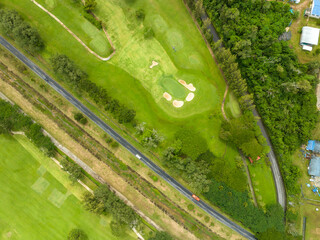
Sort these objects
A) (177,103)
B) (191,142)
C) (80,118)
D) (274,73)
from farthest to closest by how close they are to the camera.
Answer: (177,103), (274,73), (80,118), (191,142)

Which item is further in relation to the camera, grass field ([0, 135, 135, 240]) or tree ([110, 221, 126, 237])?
grass field ([0, 135, 135, 240])

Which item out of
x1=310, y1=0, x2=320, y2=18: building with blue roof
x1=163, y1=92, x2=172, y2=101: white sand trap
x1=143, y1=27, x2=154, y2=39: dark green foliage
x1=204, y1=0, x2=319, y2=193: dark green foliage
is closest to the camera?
x1=204, y1=0, x2=319, y2=193: dark green foliage

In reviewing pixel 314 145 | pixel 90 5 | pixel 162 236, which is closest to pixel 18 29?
pixel 90 5

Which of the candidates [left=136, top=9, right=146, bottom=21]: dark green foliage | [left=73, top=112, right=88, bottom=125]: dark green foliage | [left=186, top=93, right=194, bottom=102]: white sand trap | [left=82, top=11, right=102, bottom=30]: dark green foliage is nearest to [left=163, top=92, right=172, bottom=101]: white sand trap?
[left=186, top=93, right=194, bottom=102]: white sand trap

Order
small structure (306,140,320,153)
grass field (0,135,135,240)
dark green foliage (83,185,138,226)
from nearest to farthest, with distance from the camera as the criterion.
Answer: dark green foliage (83,185,138,226), grass field (0,135,135,240), small structure (306,140,320,153)

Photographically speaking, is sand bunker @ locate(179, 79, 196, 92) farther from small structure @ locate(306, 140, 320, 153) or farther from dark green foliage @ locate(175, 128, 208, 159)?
small structure @ locate(306, 140, 320, 153)

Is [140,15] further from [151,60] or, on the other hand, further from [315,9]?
[315,9]
